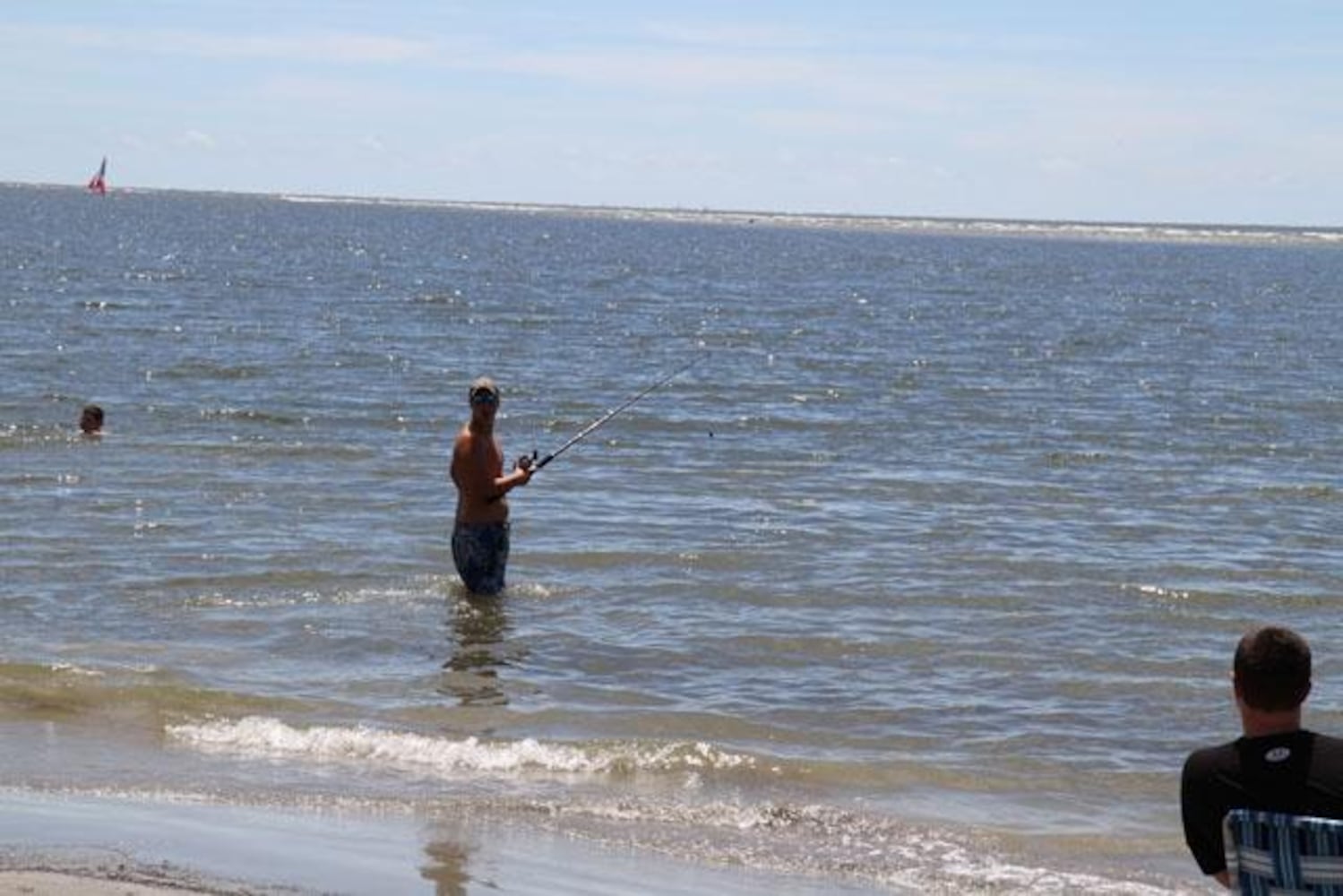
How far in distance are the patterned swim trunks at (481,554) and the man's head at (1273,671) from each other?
29.7 ft

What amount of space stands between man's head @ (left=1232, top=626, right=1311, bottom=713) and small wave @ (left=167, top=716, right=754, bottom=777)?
18.3ft

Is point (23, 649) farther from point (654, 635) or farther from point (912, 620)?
point (912, 620)

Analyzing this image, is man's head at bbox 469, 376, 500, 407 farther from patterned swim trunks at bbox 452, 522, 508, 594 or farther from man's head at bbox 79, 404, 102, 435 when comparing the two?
man's head at bbox 79, 404, 102, 435

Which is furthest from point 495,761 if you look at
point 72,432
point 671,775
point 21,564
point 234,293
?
point 234,293

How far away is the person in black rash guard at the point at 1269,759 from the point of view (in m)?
4.29

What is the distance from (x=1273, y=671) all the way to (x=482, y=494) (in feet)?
29.0

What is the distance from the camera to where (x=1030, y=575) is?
49.7 feet

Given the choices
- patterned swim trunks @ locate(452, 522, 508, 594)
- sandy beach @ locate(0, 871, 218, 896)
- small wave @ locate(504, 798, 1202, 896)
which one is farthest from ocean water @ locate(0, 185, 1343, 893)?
sandy beach @ locate(0, 871, 218, 896)

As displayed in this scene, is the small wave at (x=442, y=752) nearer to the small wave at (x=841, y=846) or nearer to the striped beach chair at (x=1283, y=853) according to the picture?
the small wave at (x=841, y=846)

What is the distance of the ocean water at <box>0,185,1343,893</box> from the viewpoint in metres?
9.25

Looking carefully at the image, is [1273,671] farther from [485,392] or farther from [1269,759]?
[485,392]

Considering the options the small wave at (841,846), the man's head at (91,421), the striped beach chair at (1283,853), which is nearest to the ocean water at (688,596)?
the small wave at (841,846)

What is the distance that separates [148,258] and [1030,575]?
58.9 metres

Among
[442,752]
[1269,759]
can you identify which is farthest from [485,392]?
[1269,759]
